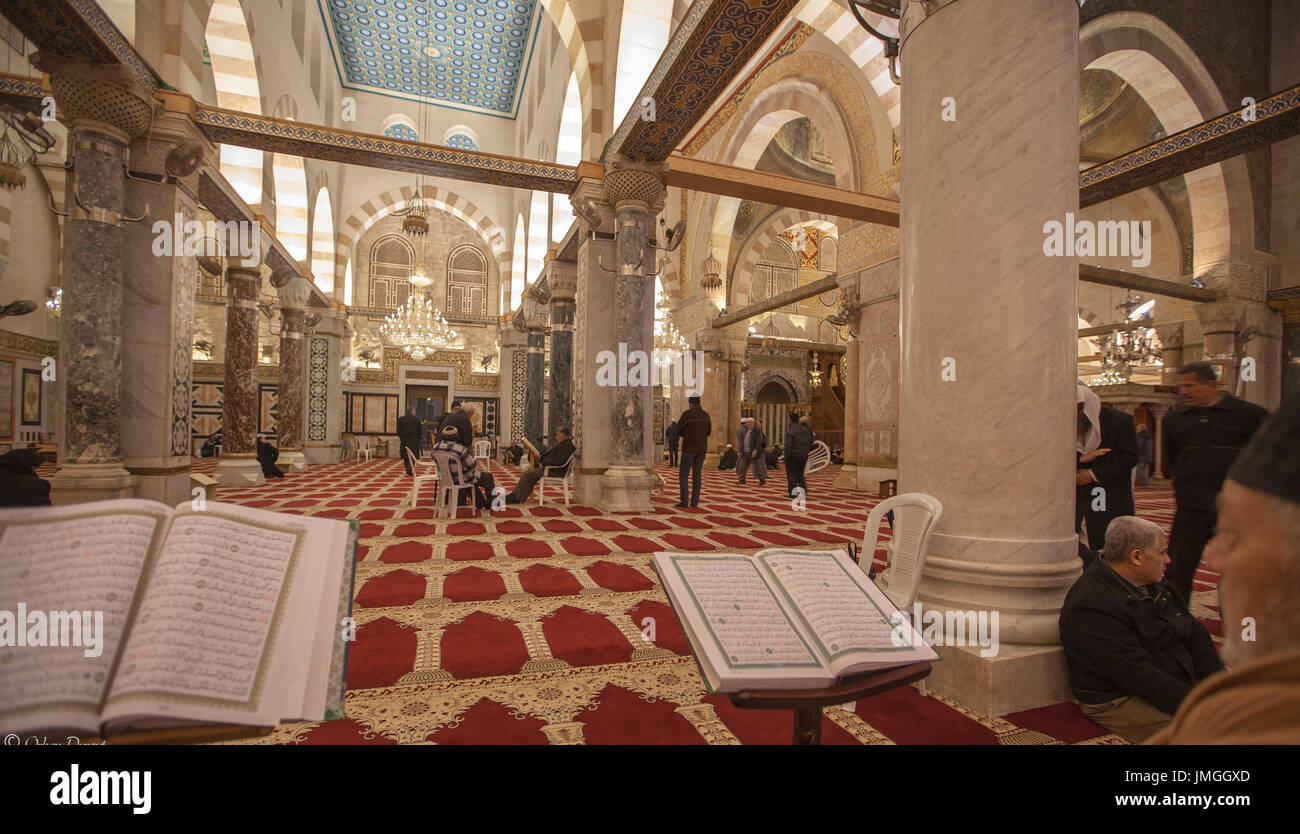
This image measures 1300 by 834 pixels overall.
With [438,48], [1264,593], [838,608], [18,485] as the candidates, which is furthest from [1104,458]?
[438,48]

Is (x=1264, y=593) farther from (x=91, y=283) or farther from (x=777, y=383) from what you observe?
(x=777, y=383)

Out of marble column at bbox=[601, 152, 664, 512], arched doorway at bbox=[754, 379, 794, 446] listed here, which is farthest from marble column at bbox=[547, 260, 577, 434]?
arched doorway at bbox=[754, 379, 794, 446]

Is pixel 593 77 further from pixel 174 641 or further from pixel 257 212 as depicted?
pixel 174 641

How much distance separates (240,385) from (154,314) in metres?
3.98

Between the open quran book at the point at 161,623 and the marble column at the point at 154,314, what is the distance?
559 cm

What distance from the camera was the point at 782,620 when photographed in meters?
1.21

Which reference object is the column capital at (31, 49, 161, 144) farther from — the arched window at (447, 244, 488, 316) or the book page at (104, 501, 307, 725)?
the arched window at (447, 244, 488, 316)

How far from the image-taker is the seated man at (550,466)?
22.5ft

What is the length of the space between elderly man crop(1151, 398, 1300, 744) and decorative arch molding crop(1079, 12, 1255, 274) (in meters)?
9.73

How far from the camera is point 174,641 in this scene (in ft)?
2.72

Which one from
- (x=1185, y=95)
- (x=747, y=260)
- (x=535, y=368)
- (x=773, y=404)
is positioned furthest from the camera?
(x=773, y=404)

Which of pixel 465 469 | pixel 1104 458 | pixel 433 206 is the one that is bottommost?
pixel 465 469
